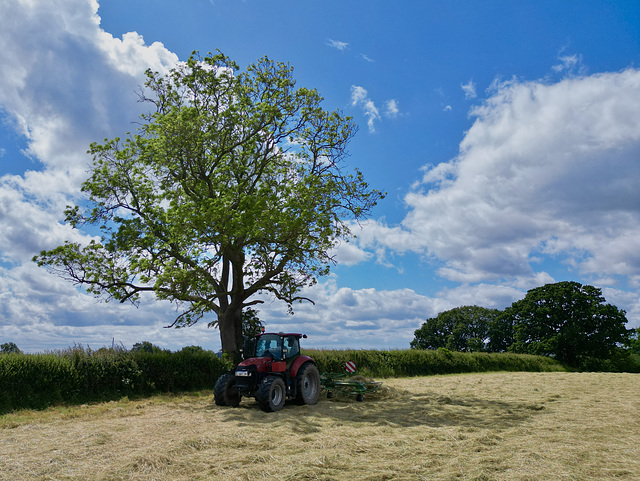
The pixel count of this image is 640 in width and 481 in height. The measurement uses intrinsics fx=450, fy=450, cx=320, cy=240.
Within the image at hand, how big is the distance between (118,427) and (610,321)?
42.6 meters

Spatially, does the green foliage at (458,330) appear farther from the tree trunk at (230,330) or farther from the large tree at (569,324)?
the tree trunk at (230,330)

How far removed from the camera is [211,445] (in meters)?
7.56

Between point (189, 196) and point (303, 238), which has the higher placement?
point (189, 196)

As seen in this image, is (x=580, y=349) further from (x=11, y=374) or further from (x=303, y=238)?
(x=11, y=374)

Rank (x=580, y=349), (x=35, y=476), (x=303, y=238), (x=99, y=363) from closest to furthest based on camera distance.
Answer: (x=35, y=476), (x=99, y=363), (x=303, y=238), (x=580, y=349)

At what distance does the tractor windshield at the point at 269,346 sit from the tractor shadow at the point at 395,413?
4.51 feet

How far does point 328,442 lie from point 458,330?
4455 centimetres

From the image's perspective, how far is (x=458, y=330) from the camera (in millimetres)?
49188

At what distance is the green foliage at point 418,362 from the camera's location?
22156 mm

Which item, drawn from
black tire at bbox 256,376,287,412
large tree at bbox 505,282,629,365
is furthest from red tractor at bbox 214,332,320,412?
large tree at bbox 505,282,629,365

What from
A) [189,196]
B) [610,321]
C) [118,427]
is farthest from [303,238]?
[610,321]

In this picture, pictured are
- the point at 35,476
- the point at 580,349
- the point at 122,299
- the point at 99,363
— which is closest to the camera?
the point at 35,476

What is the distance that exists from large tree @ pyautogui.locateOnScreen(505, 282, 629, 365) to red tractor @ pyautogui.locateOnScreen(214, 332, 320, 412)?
111 feet

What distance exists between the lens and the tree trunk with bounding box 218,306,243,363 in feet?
60.8
